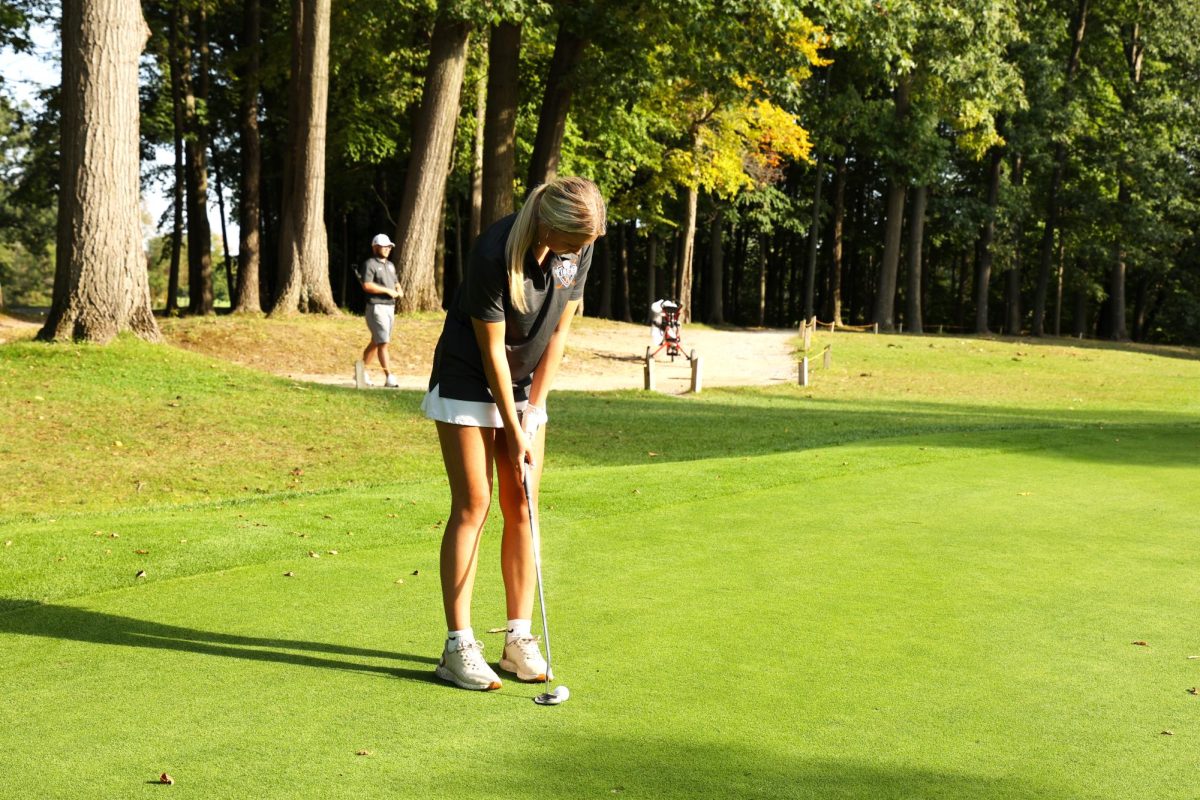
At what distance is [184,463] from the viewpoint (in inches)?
481

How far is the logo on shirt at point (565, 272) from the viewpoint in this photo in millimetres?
4539

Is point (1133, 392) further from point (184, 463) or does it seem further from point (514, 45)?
point (184, 463)

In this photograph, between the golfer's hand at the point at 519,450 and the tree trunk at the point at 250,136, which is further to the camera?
the tree trunk at the point at 250,136

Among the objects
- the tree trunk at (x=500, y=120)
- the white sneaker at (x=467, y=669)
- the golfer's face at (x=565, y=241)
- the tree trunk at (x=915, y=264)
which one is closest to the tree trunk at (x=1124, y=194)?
the tree trunk at (x=915, y=264)

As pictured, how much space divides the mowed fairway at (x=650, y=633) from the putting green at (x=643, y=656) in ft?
0.06

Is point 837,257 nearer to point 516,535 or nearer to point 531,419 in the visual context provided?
point 516,535

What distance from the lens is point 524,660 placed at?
4508mm

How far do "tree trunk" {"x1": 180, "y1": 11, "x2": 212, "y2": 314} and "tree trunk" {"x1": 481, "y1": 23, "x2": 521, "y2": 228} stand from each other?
10976 millimetres

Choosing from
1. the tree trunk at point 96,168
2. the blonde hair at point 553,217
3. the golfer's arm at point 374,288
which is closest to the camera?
the blonde hair at point 553,217

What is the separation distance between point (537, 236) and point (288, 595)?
7.89 ft

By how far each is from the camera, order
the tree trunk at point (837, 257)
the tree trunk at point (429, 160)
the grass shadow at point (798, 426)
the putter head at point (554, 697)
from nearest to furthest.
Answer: the putter head at point (554, 697) < the grass shadow at point (798, 426) < the tree trunk at point (429, 160) < the tree trunk at point (837, 257)

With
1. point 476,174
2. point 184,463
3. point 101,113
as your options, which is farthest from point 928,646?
point 476,174

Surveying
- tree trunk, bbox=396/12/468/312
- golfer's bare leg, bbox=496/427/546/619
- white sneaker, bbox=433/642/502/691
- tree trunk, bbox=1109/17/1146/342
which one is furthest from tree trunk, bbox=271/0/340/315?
tree trunk, bbox=1109/17/1146/342

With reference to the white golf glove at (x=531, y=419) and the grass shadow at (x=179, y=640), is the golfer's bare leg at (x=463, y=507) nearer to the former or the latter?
the white golf glove at (x=531, y=419)
